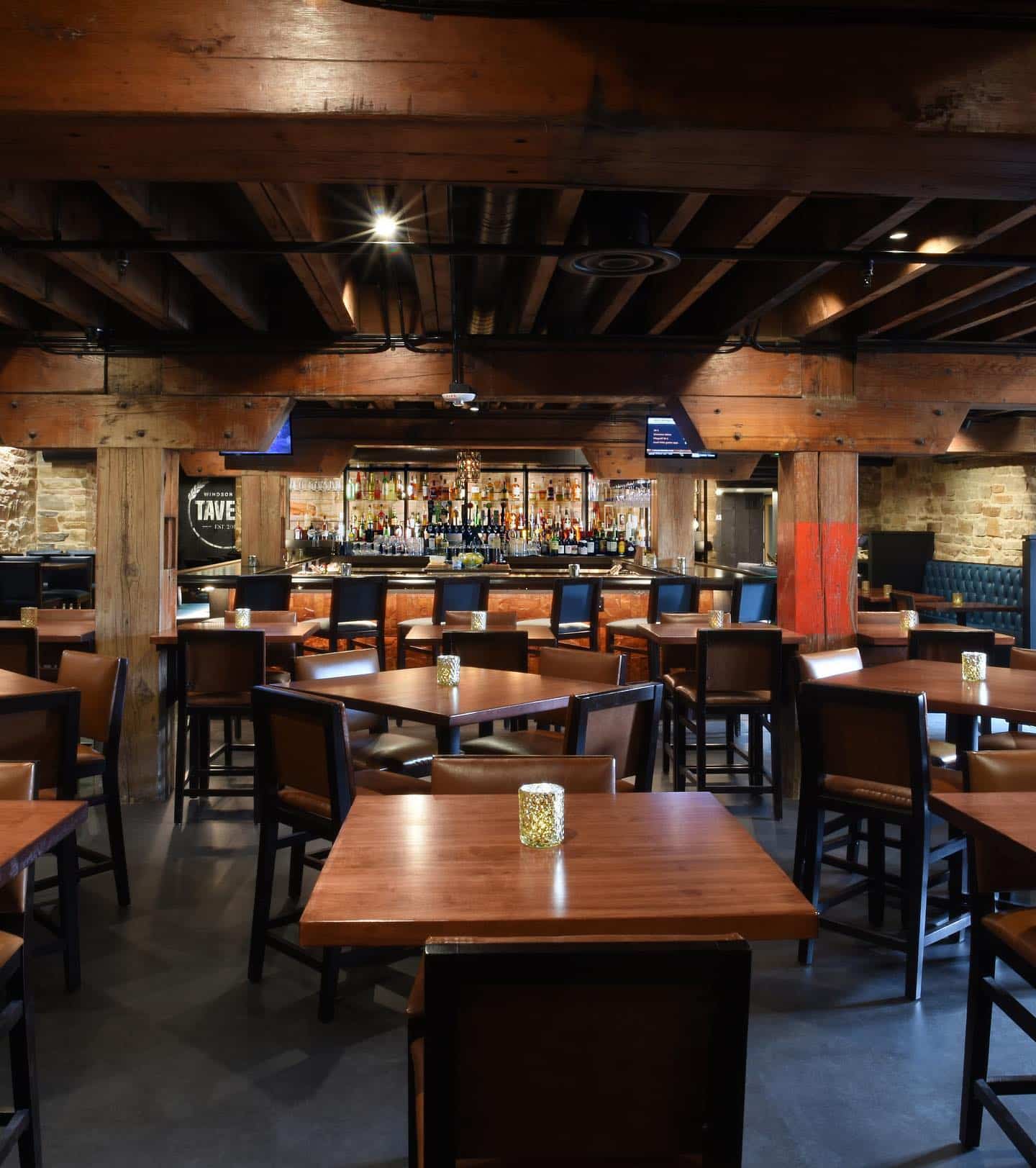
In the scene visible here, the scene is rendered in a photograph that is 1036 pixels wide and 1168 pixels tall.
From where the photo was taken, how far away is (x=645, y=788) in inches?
128

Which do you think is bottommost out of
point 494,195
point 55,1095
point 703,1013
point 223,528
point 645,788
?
point 55,1095

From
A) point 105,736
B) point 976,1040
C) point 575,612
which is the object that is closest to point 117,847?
point 105,736

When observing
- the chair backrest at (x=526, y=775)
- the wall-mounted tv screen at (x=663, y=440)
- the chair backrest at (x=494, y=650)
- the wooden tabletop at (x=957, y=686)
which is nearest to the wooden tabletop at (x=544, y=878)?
the chair backrest at (x=526, y=775)

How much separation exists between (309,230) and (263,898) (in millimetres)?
2310

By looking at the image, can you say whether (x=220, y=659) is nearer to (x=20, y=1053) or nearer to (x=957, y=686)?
(x=20, y=1053)

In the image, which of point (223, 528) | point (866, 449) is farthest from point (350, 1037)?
point (223, 528)

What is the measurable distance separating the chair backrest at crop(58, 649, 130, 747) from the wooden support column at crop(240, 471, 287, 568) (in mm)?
5957

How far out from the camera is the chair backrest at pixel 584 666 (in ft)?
13.9

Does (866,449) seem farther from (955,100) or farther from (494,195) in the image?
(955,100)

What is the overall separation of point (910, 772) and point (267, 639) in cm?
370

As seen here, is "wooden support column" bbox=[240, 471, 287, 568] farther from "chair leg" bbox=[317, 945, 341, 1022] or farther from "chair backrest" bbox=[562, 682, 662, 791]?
"chair leg" bbox=[317, 945, 341, 1022]

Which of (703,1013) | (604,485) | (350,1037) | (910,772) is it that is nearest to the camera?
(703,1013)

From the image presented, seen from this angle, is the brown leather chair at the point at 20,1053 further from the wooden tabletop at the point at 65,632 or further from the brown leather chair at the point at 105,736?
the wooden tabletop at the point at 65,632

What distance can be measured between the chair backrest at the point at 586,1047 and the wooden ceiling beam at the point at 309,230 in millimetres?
2262
